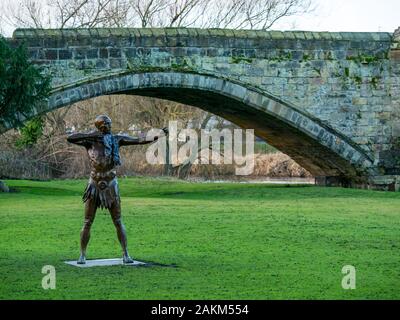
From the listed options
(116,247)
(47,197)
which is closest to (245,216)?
(116,247)

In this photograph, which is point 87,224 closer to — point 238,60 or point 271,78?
point 238,60

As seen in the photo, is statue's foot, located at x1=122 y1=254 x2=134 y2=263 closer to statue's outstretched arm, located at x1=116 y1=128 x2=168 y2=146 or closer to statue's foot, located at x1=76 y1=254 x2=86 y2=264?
statue's foot, located at x1=76 y1=254 x2=86 y2=264

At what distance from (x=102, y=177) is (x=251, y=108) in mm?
12422

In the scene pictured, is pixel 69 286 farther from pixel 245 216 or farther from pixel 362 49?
pixel 362 49

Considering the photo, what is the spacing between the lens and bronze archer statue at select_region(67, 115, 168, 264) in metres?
9.84

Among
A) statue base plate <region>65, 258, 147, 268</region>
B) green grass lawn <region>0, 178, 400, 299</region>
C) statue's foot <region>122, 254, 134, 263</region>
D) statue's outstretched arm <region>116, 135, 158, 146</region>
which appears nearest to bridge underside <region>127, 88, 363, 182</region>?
green grass lawn <region>0, 178, 400, 299</region>

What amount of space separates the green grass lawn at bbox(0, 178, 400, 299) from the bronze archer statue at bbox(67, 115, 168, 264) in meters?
0.37

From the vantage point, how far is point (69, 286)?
8.75m

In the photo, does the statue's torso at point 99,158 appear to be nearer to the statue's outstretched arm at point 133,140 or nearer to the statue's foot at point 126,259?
the statue's outstretched arm at point 133,140

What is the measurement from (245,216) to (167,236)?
2.76 metres

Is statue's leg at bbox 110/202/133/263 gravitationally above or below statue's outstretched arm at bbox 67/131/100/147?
below

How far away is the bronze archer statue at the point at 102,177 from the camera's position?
9.84m

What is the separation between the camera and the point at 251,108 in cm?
2208

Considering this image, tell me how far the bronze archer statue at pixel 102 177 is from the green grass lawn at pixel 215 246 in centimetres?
37
